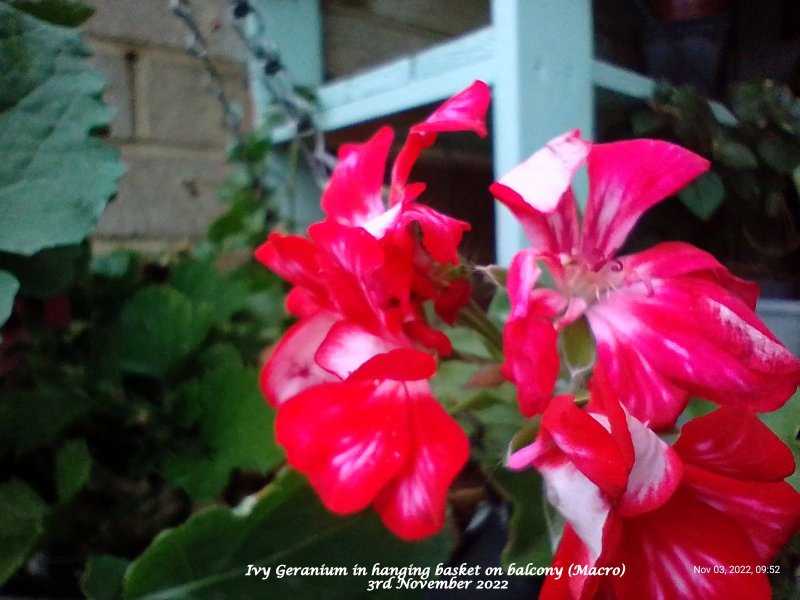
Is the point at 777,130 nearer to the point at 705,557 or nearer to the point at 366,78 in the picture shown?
the point at 366,78

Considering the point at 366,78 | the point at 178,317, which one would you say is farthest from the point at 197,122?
the point at 178,317

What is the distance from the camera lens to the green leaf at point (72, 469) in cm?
37

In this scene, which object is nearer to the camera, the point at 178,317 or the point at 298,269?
the point at 298,269

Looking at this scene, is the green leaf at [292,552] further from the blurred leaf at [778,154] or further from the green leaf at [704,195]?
the blurred leaf at [778,154]

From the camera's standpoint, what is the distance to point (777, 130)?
711 millimetres

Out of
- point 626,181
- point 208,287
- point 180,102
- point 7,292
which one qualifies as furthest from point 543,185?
point 180,102

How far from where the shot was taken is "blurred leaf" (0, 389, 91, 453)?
40 centimetres

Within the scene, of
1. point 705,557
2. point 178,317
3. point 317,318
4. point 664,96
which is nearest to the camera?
point 705,557

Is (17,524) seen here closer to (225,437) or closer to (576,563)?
(225,437)

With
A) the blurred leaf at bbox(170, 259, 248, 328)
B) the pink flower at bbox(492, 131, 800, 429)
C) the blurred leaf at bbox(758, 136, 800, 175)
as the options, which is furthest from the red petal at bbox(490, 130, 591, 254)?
the blurred leaf at bbox(758, 136, 800, 175)

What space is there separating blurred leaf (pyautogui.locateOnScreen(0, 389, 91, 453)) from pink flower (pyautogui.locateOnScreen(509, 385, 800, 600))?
323 millimetres

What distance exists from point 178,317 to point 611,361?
323 mm

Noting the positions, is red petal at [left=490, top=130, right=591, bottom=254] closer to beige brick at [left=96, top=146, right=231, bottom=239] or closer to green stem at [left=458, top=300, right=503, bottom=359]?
green stem at [left=458, top=300, right=503, bottom=359]

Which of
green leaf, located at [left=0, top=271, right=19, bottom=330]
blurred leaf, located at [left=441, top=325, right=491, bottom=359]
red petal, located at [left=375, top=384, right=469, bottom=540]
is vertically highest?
green leaf, located at [left=0, top=271, right=19, bottom=330]
